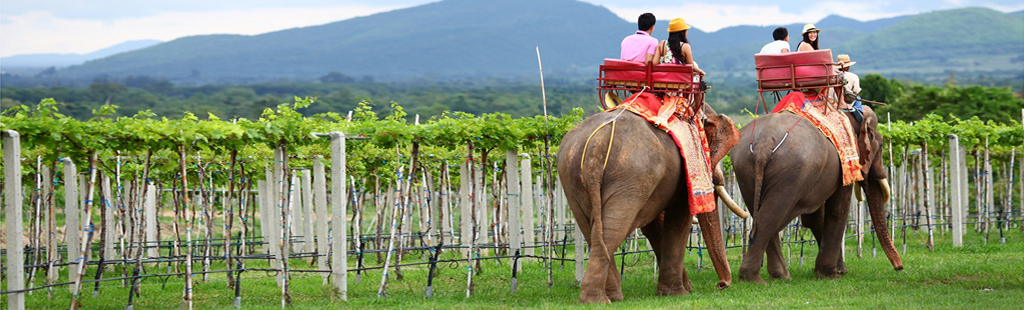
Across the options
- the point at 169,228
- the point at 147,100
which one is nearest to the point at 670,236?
the point at 169,228

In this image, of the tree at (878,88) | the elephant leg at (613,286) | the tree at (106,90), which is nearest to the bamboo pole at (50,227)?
the elephant leg at (613,286)

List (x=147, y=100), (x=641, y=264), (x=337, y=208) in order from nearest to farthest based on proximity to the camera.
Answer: (x=337, y=208), (x=641, y=264), (x=147, y=100)

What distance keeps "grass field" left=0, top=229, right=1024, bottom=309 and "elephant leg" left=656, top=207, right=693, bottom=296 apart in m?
0.25

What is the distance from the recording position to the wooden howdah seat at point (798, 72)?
13.2 meters

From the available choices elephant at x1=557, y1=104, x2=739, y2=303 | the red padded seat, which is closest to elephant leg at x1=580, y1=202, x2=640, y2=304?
elephant at x1=557, y1=104, x2=739, y2=303

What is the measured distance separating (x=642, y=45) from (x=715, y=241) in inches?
89.6

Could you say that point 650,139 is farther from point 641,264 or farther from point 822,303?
point 641,264

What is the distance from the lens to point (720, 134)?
12.3m

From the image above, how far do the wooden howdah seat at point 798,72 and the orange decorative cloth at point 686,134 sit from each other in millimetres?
1806

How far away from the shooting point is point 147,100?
16750cm

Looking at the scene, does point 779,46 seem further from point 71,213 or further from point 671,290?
point 71,213

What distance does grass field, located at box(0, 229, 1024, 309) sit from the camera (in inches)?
436

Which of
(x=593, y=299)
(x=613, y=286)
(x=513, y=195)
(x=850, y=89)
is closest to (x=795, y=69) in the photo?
(x=850, y=89)

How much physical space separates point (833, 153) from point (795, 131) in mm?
717
